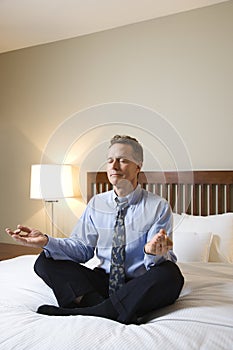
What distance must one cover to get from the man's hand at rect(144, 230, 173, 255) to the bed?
20 cm

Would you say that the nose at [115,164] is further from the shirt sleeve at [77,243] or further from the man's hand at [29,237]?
the man's hand at [29,237]

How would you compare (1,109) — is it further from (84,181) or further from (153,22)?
(84,181)

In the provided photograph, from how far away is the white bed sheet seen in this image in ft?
3.57

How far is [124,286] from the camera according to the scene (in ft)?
4.64

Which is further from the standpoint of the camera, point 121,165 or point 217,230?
point 217,230

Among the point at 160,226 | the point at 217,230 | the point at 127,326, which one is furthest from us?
the point at 217,230

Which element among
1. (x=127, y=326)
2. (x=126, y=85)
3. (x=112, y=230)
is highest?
(x=126, y=85)

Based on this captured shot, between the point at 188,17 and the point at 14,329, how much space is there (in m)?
2.48

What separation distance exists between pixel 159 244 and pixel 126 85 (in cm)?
206

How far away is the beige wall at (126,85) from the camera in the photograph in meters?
2.83

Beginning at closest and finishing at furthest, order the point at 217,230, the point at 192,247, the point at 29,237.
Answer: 1. the point at 29,237
2. the point at 192,247
3. the point at 217,230

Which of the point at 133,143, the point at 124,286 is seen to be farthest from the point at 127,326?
the point at 133,143

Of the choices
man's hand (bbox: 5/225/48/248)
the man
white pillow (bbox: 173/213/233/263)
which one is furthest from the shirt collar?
white pillow (bbox: 173/213/233/263)

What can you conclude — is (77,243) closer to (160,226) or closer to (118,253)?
(118,253)
